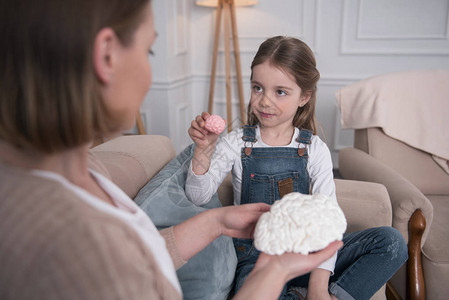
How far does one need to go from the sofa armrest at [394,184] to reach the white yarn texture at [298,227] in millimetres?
806

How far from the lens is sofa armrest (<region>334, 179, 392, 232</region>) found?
4.91 feet

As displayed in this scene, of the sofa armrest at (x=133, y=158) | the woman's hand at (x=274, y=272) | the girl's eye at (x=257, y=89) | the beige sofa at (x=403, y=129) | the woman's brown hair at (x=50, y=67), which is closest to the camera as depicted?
the woman's brown hair at (x=50, y=67)

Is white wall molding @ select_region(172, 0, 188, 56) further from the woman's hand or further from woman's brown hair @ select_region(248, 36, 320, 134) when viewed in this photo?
the woman's hand

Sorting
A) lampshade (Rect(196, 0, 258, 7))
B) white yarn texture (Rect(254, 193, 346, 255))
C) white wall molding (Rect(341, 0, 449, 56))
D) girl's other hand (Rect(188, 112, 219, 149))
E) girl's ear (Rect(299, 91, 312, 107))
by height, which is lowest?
white yarn texture (Rect(254, 193, 346, 255))

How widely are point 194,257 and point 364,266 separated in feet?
2.08

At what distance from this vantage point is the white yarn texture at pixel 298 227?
0.82 metres

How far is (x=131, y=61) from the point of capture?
0.58 meters

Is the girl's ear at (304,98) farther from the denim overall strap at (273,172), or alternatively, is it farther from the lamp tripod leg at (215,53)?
the lamp tripod leg at (215,53)

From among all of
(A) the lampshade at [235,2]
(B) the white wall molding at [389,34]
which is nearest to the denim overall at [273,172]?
(A) the lampshade at [235,2]

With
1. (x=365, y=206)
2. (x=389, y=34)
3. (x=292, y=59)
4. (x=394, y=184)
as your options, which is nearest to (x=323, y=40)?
(x=389, y=34)

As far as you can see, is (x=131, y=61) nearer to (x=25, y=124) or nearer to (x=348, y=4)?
(x=25, y=124)

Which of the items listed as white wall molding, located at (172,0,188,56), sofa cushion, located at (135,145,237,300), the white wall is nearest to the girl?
sofa cushion, located at (135,145,237,300)

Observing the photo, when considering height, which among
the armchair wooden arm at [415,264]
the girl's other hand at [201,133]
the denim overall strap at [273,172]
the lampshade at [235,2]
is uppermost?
the lampshade at [235,2]

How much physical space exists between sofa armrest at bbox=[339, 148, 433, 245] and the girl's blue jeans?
0.84 feet
